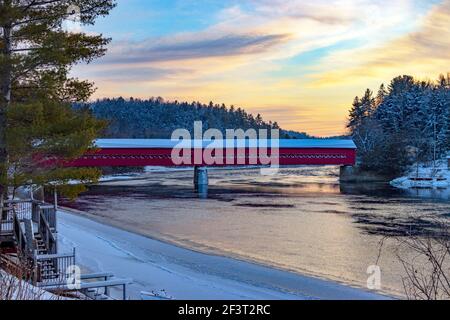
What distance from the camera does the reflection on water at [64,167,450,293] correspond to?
1730 cm

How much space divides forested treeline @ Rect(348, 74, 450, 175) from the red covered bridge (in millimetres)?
6562

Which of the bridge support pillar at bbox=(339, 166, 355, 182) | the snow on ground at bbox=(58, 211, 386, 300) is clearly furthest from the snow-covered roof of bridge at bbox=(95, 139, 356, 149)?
the snow on ground at bbox=(58, 211, 386, 300)

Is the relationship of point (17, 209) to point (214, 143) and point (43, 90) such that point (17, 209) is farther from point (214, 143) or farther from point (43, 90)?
point (214, 143)

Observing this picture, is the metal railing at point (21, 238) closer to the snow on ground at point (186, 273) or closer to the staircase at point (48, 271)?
the staircase at point (48, 271)

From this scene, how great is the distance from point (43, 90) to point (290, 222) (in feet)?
51.8

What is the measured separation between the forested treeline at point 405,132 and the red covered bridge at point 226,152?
6.56m

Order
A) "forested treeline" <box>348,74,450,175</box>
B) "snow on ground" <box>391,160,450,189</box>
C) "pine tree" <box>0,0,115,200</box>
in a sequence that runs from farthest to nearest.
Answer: "forested treeline" <box>348,74,450,175</box> < "snow on ground" <box>391,160,450,189</box> < "pine tree" <box>0,0,115,200</box>

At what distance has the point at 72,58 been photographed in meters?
13.9

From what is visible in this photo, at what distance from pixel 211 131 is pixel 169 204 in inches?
3946

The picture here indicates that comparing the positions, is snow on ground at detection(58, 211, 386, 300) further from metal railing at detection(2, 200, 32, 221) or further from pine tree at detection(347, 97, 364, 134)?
pine tree at detection(347, 97, 364, 134)

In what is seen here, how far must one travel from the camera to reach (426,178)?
177ft

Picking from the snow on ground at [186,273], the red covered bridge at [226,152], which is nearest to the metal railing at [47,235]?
the snow on ground at [186,273]
